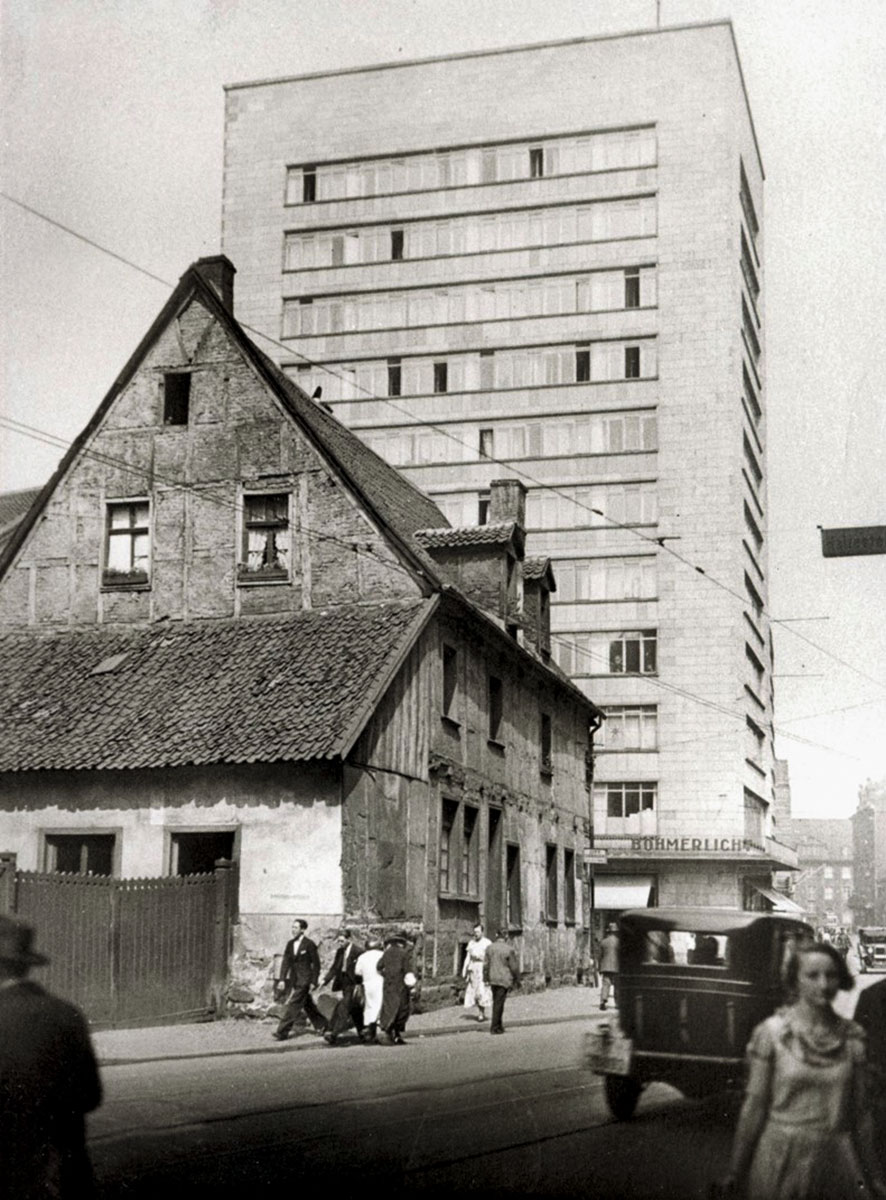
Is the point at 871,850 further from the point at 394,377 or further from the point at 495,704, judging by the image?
the point at 394,377

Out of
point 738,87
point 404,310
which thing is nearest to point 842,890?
point 738,87

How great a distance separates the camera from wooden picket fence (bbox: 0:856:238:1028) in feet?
21.1

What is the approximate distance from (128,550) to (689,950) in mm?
20885

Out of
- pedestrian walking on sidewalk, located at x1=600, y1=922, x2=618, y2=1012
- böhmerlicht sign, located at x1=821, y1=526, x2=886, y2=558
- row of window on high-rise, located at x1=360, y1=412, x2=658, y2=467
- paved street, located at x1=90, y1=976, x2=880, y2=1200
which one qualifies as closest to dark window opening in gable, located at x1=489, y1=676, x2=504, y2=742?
paved street, located at x1=90, y1=976, x2=880, y2=1200

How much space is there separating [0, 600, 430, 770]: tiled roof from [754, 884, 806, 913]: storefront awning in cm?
1518

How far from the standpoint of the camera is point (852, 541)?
5016 mm

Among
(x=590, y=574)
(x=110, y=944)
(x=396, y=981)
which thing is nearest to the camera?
(x=110, y=944)

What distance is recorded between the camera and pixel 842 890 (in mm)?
4996

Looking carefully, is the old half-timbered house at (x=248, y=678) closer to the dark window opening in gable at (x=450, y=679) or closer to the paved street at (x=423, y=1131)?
the dark window opening in gable at (x=450, y=679)

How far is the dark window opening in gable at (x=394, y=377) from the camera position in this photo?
220ft

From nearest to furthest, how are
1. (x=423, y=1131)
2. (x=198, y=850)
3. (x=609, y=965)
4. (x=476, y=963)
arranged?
(x=609, y=965)
(x=423, y=1131)
(x=198, y=850)
(x=476, y=963)

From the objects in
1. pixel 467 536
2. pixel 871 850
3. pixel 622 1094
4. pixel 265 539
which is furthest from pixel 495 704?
pixel 622 1094

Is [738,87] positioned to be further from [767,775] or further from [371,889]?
[371,889]

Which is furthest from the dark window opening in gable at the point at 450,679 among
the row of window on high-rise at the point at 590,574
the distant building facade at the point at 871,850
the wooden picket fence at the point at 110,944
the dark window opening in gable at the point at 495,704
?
the row of window on high-rise at the point at 590,574
